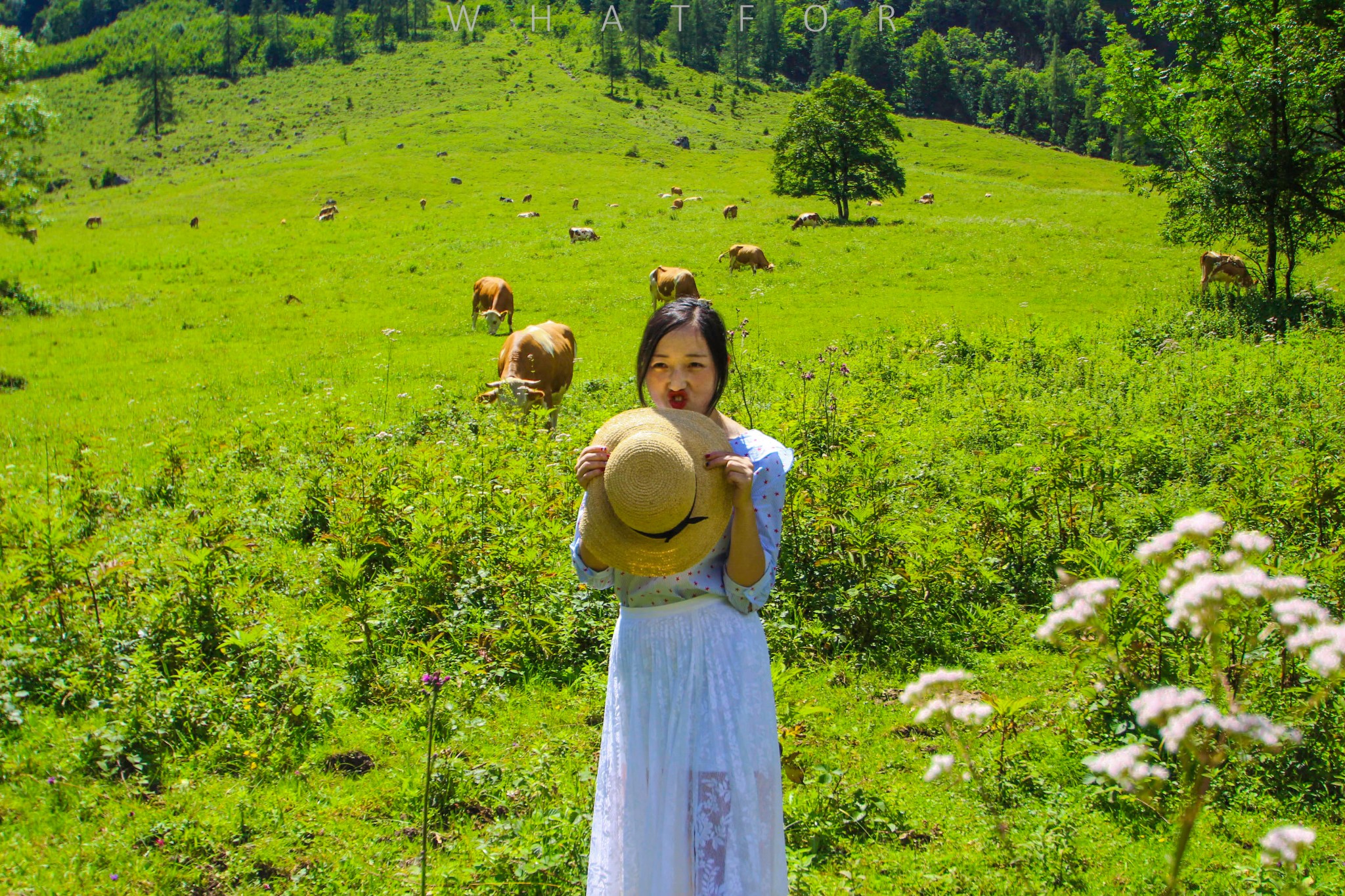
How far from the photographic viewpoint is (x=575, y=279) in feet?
79.3

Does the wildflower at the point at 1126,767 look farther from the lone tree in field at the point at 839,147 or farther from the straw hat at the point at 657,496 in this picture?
the lone tree in field at the point at 839,147

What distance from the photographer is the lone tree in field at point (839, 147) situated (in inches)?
1543

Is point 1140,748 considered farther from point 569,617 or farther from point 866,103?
point 866,103

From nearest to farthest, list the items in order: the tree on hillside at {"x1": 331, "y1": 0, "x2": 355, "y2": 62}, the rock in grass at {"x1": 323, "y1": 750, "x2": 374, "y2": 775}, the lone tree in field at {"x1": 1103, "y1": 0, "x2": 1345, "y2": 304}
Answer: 1. the rock in grass at {"x1": 323, "y1": 750, "x2": 374, "y2": 775}
2. the lone tree in field at {"x1": 1103, "y1": 0, "x2": 1345, "y2": 304}
3. the tree on hillside at {"x1": 331, "y1": 0, "x2": 355, "y2": 62}

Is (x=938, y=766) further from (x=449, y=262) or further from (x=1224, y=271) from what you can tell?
(x=449, y=262)

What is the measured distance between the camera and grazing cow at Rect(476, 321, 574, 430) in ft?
36.6

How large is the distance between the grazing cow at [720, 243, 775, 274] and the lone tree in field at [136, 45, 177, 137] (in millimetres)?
85154

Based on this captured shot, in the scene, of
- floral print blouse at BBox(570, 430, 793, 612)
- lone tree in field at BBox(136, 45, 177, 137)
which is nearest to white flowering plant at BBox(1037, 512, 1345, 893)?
floral print blouse at BBox(570, 430, 793, 612)

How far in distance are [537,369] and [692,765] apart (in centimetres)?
1015

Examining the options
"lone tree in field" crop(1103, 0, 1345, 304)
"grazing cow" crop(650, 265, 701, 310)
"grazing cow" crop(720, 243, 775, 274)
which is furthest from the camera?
"grazing cow" crop(720, 243, 775, 274)

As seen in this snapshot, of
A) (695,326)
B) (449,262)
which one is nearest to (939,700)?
(695,326)

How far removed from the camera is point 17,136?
18.6m

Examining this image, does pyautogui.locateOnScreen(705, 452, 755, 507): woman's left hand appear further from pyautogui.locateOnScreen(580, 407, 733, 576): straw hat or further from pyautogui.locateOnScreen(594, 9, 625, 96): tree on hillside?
pyautogui.locateOnScreen(594, 9, 625, 96): tree on hillside

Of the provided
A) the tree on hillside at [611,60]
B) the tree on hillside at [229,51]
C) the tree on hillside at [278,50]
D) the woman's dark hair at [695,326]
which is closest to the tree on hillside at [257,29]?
the tree on hillside at [278,50]
